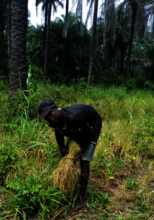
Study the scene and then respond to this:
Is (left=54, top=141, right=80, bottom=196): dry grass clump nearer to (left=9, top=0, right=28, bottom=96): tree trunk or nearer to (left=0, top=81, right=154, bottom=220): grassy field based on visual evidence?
(left=0, top=81, right=154, bottom=220): grassy field

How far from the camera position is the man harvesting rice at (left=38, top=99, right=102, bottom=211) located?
2037 mm

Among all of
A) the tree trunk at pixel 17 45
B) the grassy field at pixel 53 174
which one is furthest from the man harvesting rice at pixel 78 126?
the tree trunk at pixel 17 45

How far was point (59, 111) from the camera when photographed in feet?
6.75

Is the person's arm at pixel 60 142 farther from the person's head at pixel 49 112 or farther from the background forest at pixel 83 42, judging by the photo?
the background forest at pixel 83 42

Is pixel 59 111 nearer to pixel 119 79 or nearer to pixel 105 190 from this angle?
pixel 105 190

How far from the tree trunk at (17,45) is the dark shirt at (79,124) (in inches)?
107

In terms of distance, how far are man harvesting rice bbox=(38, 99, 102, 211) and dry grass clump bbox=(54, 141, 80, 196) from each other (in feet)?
0.20

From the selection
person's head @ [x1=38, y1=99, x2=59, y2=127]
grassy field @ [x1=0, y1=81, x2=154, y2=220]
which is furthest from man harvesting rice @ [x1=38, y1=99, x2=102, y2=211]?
grassy field @ [x1=0, y1=81, x2=154, y2=220]

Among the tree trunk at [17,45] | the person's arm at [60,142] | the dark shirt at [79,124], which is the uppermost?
the tree trunk at [17,45]

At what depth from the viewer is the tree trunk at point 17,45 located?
4.67 meters

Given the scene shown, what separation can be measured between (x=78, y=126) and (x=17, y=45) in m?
3.47

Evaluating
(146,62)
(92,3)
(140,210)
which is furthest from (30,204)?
(146,62)

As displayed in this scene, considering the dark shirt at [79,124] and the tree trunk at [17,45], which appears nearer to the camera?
the dark shirt at [79,124]

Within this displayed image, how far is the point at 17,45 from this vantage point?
187 inches
